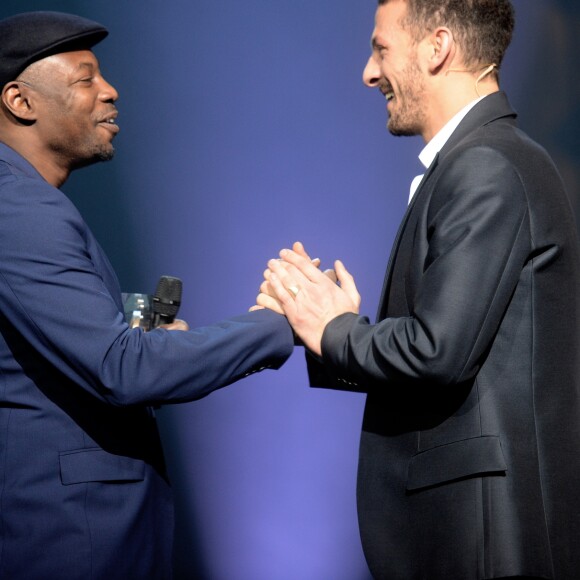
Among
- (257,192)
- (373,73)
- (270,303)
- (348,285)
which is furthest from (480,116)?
(257,192)

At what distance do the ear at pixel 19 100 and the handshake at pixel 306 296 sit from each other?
1.82 feet

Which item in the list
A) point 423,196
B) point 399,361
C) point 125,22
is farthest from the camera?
point 125,22

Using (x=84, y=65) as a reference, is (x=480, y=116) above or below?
below

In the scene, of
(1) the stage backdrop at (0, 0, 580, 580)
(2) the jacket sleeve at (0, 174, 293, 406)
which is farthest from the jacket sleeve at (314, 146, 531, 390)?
(1) the stage backdrop at (0, 0, 580, 580)

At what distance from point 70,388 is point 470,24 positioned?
936mm

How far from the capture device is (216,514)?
2809 millimetres

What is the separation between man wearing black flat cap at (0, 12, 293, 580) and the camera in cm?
150

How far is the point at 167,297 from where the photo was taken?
5.88ft

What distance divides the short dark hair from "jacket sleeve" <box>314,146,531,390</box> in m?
0.30

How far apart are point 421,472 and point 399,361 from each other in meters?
0.20

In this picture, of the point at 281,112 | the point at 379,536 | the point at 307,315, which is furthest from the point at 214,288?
the point at 379,536

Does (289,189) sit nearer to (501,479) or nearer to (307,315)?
(307,315)

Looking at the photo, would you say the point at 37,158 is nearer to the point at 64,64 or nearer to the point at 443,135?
the point at 64,64

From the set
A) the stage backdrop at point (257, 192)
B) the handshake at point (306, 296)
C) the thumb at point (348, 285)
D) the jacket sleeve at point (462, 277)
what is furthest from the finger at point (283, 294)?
the stage backdrop at point (257, 192)
